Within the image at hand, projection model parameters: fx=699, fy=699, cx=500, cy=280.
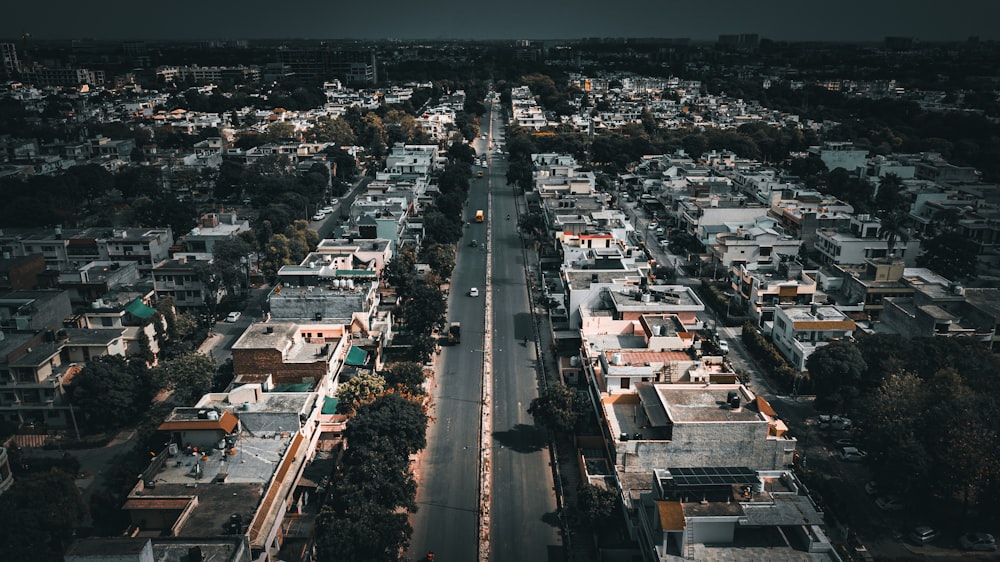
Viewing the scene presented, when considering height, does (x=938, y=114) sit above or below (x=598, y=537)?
above

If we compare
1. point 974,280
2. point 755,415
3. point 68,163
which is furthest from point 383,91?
point 755,415

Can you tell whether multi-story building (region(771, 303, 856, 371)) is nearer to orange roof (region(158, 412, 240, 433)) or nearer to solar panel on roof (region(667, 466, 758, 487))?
solar panel on roof (region(667, 466, 758, 487))

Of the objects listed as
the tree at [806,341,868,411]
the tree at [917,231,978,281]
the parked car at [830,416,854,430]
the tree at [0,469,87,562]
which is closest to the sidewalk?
the tree at [806,341,868,411]

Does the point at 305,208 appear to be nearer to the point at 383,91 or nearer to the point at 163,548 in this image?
the point at 163,548

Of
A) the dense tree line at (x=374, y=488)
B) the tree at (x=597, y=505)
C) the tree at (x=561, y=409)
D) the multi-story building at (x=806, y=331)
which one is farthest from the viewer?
the multi-story building at (x=806, y=331)

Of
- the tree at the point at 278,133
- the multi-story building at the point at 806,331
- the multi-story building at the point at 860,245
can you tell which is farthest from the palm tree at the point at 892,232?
the tree at the point at 278,133

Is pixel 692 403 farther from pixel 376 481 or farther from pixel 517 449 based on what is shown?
pixel 376 481

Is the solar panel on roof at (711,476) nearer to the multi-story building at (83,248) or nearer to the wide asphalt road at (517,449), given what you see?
the wide asphalt road at (517,449)
